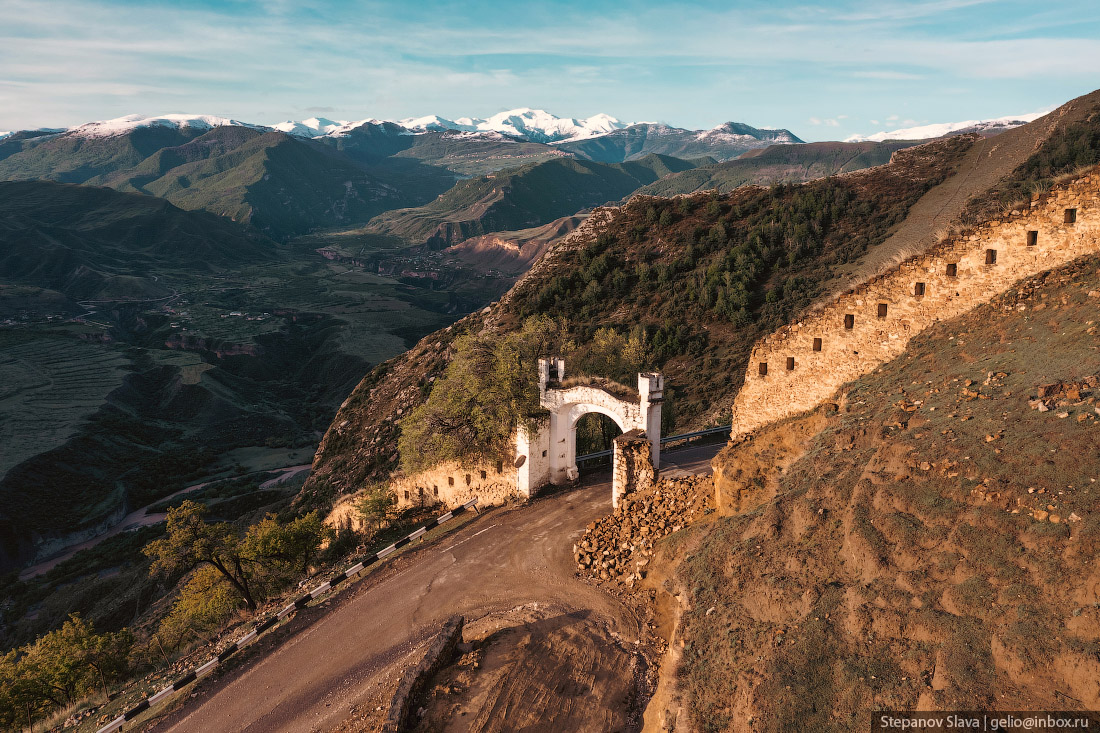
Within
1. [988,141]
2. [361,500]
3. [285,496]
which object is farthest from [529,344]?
[988,141]

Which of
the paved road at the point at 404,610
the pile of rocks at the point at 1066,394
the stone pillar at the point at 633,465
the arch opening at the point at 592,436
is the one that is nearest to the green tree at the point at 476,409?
the paved road at the point at 404,610

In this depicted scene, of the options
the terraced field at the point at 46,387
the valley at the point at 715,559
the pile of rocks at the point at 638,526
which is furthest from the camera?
the terraced field at the point at 46,387

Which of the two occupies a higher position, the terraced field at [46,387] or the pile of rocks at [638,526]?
the pile of rocks at [638,526]

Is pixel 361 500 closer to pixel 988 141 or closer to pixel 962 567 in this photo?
pixel 962 567

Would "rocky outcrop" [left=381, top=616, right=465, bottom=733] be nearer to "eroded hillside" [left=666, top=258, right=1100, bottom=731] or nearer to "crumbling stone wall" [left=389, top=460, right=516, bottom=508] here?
"eroded hillside" [left=666, top=258, right=1100, bottom=731]

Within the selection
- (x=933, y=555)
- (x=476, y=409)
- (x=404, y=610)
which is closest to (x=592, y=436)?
(x=476, y=409)

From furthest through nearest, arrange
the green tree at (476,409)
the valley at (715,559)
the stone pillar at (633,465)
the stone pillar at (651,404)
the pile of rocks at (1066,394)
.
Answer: the green tree at (476,409), the stone pillar at (651,404), the stone pillar at (633,465), the pile of rocks at (1066,394), the valley at (715,559)

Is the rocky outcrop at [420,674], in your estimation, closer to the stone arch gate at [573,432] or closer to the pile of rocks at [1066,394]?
the stone arch gate at [573,432]

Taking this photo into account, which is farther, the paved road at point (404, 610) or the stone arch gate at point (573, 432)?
the stone arch gate at point (573, 432)
